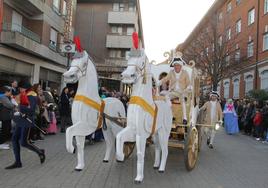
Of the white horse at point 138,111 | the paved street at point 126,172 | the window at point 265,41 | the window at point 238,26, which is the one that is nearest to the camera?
the white horse at point 138,111

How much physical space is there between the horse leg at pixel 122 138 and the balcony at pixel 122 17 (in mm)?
34106

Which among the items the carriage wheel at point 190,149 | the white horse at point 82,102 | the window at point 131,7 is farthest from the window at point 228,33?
the white horse at point 82,102

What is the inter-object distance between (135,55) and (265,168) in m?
5.23

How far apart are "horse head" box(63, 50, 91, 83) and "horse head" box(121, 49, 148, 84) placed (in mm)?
958

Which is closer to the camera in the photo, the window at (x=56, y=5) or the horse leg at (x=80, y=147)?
the horse leg at (x=80, y=147)

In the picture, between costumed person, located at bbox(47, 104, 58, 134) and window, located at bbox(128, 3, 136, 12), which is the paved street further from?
window, located at bbox(128, 3, 136, 12)

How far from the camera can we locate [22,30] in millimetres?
21328

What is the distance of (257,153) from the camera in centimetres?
1201

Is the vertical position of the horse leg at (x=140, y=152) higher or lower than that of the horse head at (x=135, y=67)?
lower

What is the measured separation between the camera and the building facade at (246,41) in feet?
88.2

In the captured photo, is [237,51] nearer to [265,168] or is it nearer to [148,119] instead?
[265,168]

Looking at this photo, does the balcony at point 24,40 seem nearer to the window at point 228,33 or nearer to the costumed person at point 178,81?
the costumed person at point 178,81

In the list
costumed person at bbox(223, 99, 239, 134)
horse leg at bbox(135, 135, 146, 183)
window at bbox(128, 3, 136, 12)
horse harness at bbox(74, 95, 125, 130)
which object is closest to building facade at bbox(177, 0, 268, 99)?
costumed person at bbox(223, 99, 239, 134)

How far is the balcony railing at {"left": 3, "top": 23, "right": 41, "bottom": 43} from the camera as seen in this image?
19759mm
